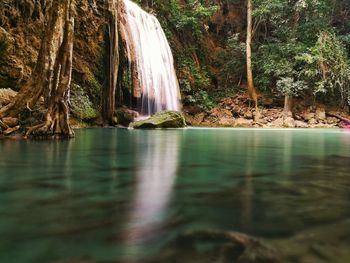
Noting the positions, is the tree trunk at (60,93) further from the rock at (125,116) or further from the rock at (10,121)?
the rock at (125,116)

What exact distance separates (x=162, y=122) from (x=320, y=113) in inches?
425

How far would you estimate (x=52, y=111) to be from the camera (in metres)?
6.43

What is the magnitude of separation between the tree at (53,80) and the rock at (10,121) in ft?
0.65

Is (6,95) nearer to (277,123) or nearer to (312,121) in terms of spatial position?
(277,123)

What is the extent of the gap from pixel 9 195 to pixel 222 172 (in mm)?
1697

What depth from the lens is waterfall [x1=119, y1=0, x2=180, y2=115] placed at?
1514 cm

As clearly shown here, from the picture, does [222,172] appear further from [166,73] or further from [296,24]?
[296,24]

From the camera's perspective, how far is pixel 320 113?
19.5m

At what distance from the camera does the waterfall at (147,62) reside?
49.7 ft

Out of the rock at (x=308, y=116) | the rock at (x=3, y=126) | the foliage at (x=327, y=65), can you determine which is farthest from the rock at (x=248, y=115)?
the rock at (x=3, y=126)

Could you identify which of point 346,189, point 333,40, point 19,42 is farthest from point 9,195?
point 333,40

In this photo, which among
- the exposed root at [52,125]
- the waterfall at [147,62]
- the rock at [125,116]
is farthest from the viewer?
the waterfall at [147,62]

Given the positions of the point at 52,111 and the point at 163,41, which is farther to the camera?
the point at 163,41

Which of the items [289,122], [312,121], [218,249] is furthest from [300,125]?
[218,249]
